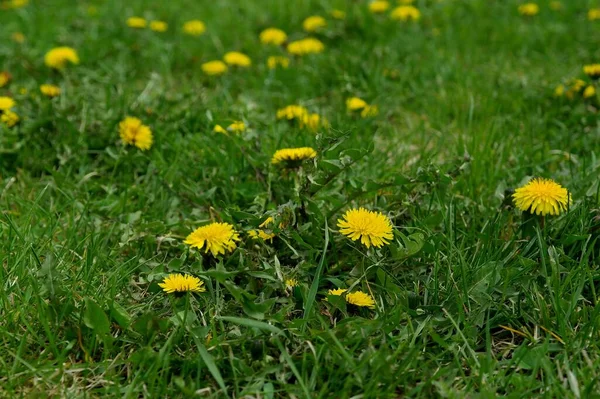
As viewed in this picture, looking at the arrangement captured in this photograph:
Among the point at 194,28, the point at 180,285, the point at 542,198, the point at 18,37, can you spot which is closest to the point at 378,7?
the point at 194,28

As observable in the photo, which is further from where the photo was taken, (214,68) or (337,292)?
(214,68)

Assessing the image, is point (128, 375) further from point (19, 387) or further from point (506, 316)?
point (506, 316)

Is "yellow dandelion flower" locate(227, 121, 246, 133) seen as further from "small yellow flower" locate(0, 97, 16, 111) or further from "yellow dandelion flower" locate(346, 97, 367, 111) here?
"small yellow flower" locate(0, 97, 16, 111)

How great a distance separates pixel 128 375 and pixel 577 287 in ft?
3.77

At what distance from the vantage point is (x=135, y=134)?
2.66 meters

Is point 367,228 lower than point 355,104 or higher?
higher

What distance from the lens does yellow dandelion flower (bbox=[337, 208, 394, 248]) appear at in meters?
1.91

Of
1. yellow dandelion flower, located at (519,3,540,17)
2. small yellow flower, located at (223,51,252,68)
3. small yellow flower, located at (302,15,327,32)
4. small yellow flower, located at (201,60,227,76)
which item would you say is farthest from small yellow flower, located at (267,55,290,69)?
yellow dandelion flower, located at (519,3,540,17)

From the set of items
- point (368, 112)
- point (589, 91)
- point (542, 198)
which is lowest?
point (368, 112)

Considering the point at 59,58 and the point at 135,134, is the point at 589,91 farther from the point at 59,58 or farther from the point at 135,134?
the point at 59,58

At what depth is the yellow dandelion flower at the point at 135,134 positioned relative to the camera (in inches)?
104

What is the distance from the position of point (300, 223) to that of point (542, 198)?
0.69 meters

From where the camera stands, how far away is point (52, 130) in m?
2.81

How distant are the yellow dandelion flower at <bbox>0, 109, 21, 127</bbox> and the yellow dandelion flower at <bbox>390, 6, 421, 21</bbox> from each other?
2.29 meters
